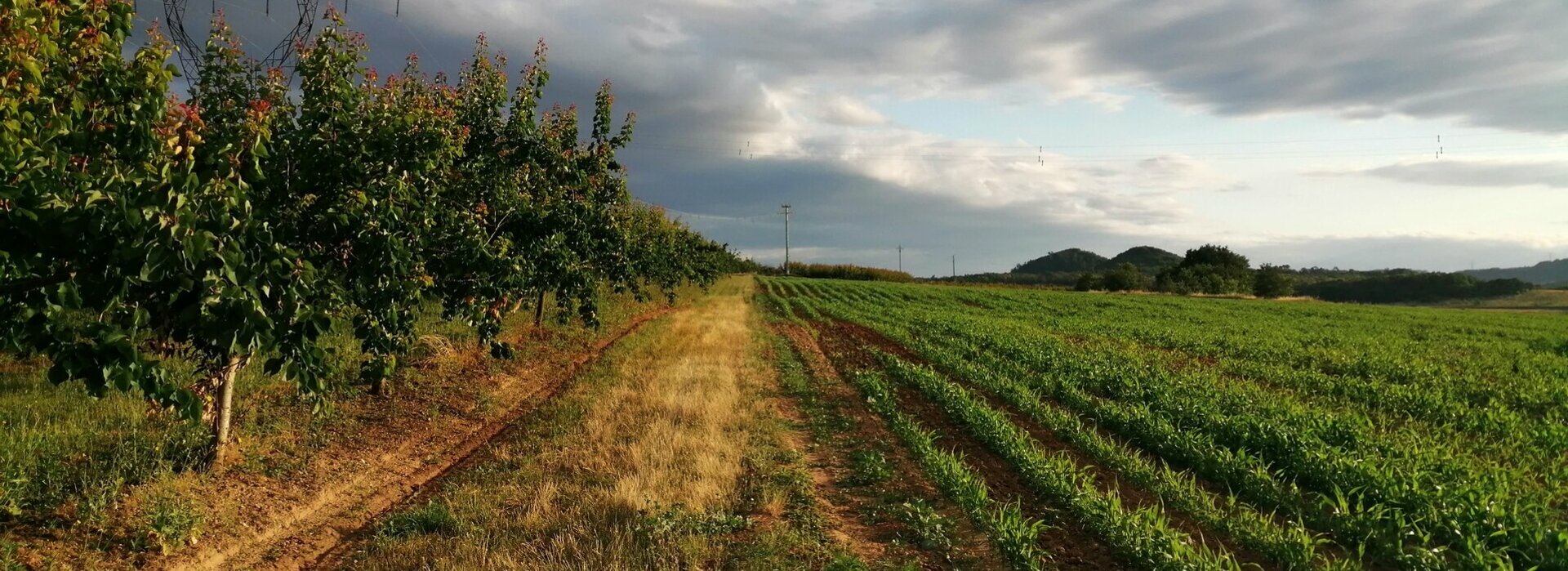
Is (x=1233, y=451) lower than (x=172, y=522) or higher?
lower

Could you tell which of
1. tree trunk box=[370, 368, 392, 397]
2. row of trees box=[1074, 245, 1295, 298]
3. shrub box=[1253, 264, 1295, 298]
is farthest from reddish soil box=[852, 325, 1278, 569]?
shrub box=[1253, 264, 1295, 298]

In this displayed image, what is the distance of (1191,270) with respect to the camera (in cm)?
8788

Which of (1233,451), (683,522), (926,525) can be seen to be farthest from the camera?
(1233,451)

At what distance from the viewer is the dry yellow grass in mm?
5391

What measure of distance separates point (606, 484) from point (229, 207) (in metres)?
3.97

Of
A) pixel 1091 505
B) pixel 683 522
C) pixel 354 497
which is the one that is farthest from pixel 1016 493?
pixel 354 497

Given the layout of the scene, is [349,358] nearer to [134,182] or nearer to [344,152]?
[344,152]

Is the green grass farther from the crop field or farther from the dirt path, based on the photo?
the crop field

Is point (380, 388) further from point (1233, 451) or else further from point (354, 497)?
point (1233, 451)

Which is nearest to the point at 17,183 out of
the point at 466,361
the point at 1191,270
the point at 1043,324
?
the point at 466,361

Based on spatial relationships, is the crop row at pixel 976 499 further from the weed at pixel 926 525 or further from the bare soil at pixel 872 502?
the weed at pixel 926 525

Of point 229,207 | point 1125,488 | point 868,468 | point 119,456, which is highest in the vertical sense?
point 229,207

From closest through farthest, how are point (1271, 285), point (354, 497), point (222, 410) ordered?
point (222, 410) → point (354, 497) → point (1271, 285)

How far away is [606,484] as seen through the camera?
278 inches
